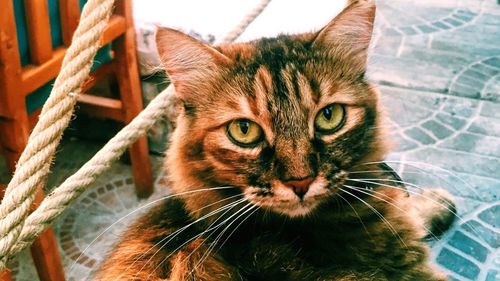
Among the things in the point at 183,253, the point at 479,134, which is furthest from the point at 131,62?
the point at 479,134

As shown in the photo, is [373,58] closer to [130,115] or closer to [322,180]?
[130,115]

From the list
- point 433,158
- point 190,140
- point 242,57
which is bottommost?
point 433,158

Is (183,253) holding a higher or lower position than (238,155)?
lower

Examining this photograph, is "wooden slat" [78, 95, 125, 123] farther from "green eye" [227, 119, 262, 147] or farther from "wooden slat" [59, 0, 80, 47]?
"green eye" [227, 119, 262, 147]

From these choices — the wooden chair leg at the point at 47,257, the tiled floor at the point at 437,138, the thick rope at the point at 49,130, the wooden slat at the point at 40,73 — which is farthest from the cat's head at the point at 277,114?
the wooden chair leg at the point at 47,257

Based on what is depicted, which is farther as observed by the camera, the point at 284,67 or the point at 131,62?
the point at 131,62

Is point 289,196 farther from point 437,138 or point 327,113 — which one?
point 437,138

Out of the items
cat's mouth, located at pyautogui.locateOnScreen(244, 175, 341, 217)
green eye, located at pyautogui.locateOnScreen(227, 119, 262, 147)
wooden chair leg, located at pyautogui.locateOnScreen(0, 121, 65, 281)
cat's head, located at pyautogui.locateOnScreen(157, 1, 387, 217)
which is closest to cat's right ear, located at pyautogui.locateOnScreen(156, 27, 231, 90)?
cat's head, located at pyautogui.locateOnScreen(157, 1, 387, 217)
